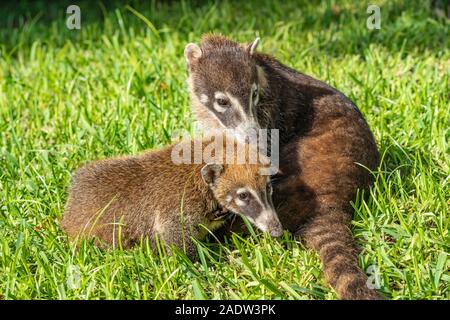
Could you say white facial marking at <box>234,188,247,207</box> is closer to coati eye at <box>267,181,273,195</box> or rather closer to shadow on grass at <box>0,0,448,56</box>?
coati eye at <box>267,181,273,195</box>

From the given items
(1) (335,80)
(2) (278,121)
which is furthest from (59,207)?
(1) (335,80)

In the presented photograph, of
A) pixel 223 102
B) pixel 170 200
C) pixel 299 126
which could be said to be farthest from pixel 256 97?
pixel 170 200

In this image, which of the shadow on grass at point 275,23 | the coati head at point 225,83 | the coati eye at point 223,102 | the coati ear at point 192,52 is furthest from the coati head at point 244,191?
the shadow on grass at point 275,23

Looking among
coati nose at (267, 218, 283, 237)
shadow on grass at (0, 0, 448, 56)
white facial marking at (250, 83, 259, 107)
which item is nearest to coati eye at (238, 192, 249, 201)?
coati nose at (267, 218, 283, 237)

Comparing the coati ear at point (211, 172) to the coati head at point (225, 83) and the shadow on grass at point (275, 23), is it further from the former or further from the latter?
the shadow on grass at point (275, 23)

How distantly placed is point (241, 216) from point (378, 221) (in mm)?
857

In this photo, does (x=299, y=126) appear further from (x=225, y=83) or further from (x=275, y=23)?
(x=275, y=23)

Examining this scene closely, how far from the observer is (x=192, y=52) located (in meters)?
5.58

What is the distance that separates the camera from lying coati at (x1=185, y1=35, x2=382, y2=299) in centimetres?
486

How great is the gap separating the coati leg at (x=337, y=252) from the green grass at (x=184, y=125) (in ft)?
0.31

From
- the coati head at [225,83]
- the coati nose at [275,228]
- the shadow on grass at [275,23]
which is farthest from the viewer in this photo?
the shadow on grass at [275,23]

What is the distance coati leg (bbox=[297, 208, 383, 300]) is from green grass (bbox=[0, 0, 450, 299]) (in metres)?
0.10

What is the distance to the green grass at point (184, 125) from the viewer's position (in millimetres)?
4488

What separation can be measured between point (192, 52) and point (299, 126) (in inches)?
36.6
